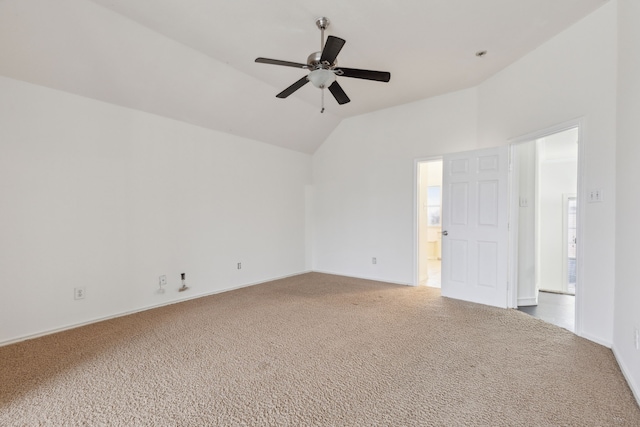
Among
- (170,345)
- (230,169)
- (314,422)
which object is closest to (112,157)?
(230,169)

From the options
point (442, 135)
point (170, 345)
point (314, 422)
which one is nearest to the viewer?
point (314, 422)

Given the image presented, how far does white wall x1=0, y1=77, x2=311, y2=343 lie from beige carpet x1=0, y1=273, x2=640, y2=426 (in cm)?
42

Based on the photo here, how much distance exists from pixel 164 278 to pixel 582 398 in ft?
14.0

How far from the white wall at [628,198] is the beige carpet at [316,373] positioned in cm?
25

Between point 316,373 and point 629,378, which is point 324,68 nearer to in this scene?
point 316,373

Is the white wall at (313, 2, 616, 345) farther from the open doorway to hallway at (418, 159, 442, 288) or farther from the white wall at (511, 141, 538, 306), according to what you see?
the white wall at (511, 141, 538, 306)

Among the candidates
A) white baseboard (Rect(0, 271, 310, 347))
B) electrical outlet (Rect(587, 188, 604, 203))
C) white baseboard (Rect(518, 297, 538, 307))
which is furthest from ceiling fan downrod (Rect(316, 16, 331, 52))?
white baseboard (Rect(518, 297, 538, 307))

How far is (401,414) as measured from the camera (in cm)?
171

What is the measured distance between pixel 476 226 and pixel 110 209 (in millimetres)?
4639

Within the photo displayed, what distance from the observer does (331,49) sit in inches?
87.8

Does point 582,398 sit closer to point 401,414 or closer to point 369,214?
point 401,414

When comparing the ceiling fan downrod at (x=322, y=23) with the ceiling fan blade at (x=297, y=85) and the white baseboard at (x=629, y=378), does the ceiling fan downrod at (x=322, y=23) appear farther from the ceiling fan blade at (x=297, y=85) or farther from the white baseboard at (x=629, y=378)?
the white baseboard at (x=629, y=378)

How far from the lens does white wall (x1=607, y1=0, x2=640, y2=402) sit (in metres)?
1.97

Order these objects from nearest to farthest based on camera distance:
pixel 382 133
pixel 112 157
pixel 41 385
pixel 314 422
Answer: pixel 314 422, pixel 41 385, pixel 112 157, pixel 382 133
